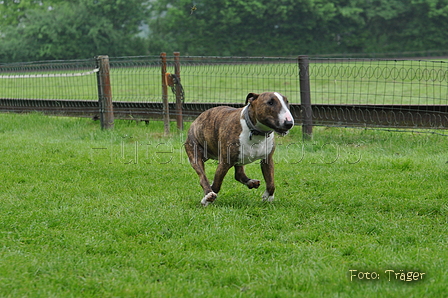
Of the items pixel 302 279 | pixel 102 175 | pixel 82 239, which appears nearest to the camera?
pixel 302 279

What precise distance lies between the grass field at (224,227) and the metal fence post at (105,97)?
106 inches

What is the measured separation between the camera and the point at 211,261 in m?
4.33

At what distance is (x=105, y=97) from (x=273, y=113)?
23.8ft

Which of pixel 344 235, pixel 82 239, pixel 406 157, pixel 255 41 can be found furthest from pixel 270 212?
pixel 255 41

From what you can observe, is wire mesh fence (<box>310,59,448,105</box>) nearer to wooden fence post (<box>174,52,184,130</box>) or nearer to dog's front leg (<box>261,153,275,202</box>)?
wooden fence post (<box>174,52,184,130</box>)

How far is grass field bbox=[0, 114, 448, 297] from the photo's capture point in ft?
12.9

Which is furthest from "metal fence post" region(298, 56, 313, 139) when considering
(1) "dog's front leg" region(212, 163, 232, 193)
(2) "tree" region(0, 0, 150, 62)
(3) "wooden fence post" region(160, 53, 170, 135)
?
(2) "tree" region(0, 0, 150, 62)

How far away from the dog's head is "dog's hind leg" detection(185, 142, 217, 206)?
3.19ft

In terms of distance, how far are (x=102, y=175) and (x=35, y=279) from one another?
3.69 metres

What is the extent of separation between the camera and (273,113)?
17.5 feet

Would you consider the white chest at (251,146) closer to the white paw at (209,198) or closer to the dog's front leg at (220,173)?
the dog's front leg at (220,173)

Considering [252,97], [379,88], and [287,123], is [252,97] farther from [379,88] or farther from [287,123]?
[379,88]

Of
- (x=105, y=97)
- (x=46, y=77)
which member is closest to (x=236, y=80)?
(x=105, y=97)

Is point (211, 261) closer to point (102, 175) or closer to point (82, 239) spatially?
point (82, 239)
